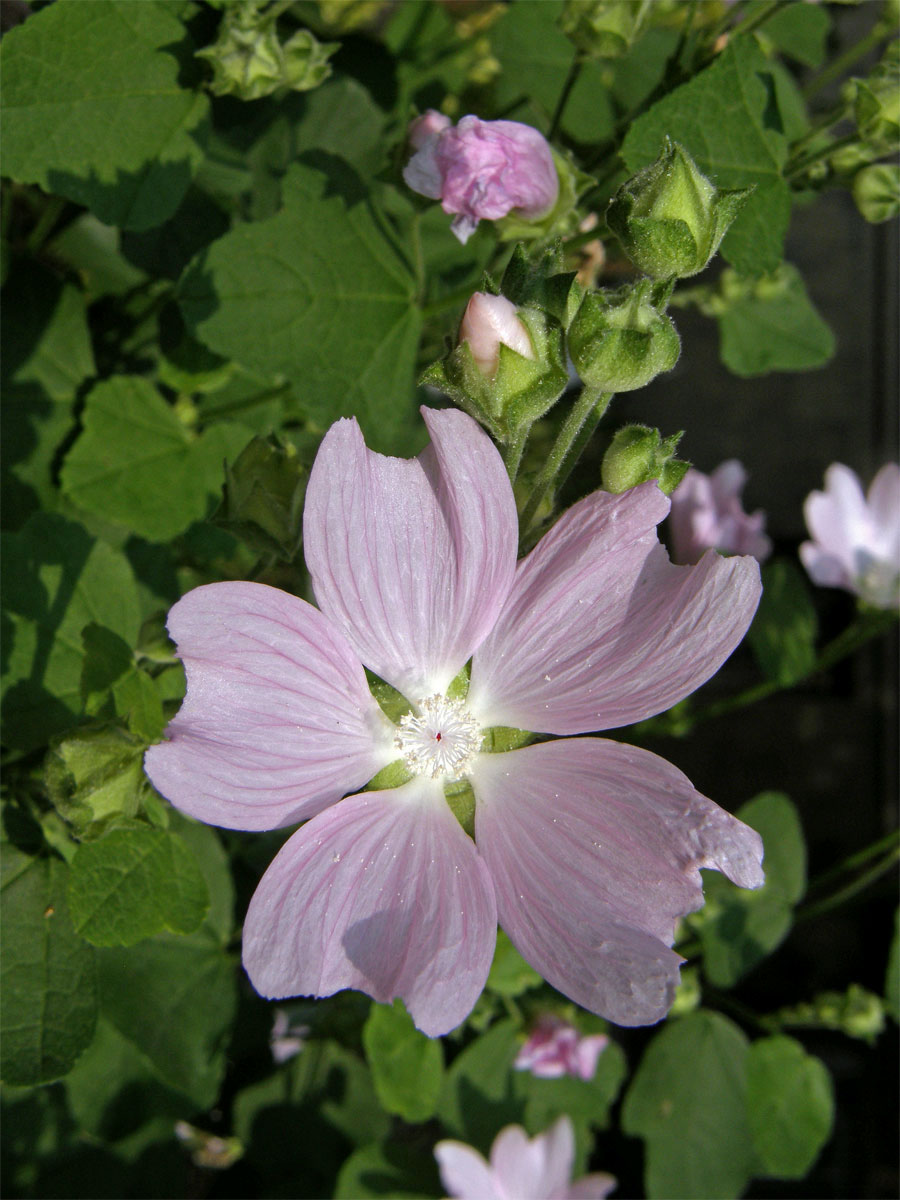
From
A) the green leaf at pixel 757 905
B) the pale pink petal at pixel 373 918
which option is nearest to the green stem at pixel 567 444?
the pale pink petal at pixel 373 918

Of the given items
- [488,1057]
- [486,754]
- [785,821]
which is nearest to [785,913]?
[785,821]

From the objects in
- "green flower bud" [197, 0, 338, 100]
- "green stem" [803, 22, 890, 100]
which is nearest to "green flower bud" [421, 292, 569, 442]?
"green flower bud" [197, 0, 338, 100]

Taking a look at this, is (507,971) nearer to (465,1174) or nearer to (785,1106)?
(465,1174)

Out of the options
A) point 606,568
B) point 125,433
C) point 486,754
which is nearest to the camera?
point 606,568

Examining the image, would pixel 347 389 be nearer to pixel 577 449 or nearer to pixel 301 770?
pixel 577 449

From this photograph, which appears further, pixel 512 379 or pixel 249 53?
pixel 249 53

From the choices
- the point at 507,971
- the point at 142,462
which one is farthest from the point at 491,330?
the point at 507,971
